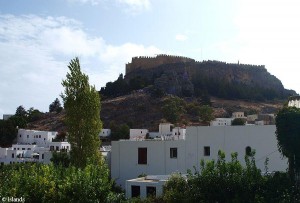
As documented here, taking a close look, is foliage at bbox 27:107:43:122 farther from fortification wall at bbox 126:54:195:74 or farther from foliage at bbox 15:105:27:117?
fortification wall at bbox 126:54:195:74

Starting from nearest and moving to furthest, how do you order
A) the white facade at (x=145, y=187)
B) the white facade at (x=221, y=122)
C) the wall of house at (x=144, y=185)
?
the wall of house at (x=144, y=185) → the white facade at (x=145, y=187) → the white facade at (x=221, y=122)

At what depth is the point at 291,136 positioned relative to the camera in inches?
599

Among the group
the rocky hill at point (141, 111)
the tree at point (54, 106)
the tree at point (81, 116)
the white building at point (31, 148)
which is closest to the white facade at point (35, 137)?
the white building at point (31, 148)

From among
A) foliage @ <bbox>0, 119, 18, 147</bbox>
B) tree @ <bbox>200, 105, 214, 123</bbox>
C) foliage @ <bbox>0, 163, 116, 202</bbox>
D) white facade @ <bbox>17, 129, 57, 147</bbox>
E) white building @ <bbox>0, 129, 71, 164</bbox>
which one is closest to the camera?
foliage @ <bbox>0, 163, 116, 202</bbox>

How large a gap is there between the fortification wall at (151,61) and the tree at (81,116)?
6592 centimetres

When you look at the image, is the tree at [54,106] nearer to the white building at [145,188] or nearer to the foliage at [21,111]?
the foliage at [21,111]

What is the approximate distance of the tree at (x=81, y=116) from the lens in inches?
753

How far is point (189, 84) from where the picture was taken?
77.2 metres

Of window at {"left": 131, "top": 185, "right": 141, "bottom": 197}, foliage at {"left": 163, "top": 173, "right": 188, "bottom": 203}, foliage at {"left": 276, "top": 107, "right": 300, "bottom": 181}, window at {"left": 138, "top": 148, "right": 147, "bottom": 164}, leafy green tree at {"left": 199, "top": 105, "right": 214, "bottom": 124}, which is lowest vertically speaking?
window at {"left": 131, "top": 185, "right": 141, "bottom": 197}

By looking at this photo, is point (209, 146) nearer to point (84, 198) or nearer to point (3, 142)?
point (84, 198)

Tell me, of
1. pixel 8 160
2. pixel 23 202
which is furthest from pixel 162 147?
pixel 8 160

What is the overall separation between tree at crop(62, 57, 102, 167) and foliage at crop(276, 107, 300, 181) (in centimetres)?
839

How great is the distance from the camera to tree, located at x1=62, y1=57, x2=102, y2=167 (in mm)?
19125

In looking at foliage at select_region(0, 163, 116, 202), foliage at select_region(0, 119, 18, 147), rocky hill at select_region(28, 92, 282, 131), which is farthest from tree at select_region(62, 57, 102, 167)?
foliage at select_region(0, 119, 18, 147)
